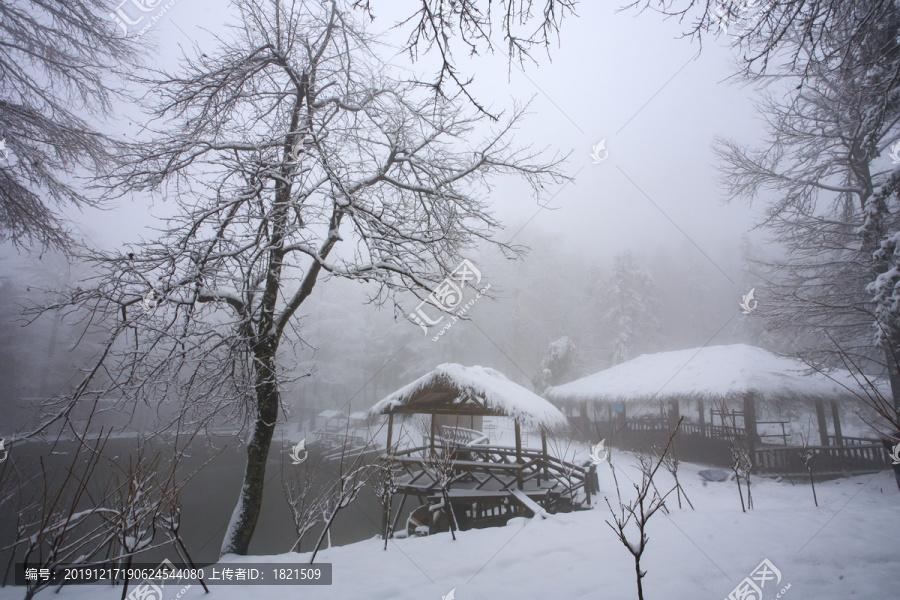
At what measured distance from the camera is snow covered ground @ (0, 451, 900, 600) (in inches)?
134

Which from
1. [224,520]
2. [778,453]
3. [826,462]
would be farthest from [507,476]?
[826,462]

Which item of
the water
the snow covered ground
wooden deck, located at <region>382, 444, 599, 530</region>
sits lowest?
the water

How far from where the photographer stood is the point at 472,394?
359 inches

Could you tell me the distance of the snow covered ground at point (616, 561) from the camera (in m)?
3.39

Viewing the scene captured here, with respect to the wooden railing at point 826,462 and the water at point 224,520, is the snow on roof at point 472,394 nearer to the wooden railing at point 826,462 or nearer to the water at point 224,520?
the water at point 224,520

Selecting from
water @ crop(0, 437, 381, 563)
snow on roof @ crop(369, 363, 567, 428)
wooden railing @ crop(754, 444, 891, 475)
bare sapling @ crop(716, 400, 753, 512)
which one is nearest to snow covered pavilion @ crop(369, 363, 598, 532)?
snow on roof @ crop(369, 363, 567, 428)

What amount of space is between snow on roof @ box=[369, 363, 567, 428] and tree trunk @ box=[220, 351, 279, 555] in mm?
4703

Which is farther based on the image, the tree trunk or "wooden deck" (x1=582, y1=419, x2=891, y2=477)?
"wooden deck" (x1=582, y1=419, x2=891, y2=477)

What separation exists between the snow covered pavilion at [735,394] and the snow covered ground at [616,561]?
4.91 m

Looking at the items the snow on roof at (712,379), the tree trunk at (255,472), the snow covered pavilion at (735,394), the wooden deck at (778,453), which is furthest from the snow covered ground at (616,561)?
the snow on roof at (712,379)

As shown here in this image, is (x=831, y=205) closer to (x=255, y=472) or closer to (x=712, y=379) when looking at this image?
(x=712, y=379)

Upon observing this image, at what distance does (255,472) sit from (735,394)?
14578 mm

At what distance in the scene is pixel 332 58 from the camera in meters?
5.34

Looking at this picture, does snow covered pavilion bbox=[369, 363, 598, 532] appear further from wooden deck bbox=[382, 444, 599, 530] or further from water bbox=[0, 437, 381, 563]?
water bbox=[0, 437, 381, 563]
